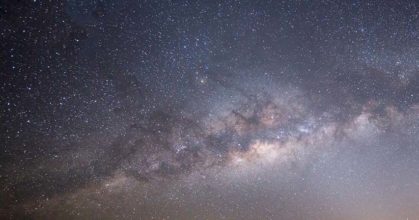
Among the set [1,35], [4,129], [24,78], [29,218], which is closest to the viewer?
[1,35]

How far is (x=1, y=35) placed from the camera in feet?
21.9

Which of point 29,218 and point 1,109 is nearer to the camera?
point 1,109

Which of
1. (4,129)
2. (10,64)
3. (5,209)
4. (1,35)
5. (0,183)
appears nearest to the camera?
(1,35)

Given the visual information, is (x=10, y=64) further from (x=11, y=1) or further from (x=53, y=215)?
(x=53, y=215)

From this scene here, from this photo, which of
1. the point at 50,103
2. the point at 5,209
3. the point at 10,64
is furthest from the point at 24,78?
the point at 5,209

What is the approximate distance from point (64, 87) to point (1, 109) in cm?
244

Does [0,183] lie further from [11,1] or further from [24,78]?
[11,1]

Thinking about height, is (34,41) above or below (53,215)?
above

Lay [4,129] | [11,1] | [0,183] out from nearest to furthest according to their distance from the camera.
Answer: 1. [11,1]
2. [4,129]
3. [0,183]

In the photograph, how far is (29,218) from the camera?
21469 millimetres

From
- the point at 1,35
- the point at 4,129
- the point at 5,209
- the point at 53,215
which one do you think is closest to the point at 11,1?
the point at 1,35

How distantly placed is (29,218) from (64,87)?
19.1 metres

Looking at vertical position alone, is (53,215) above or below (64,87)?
below

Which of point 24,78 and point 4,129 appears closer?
point 24,78
